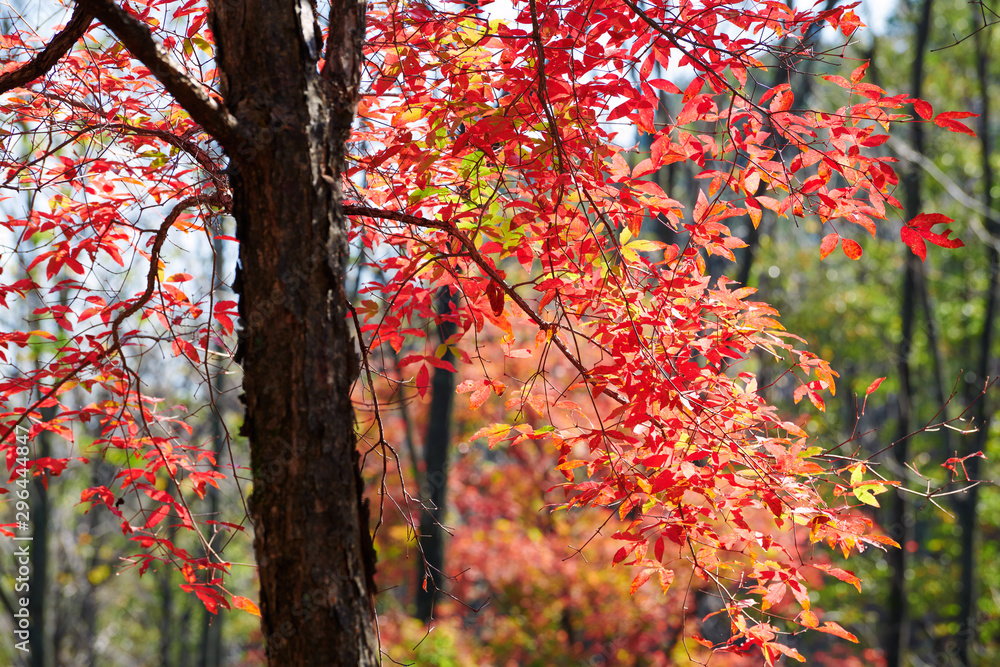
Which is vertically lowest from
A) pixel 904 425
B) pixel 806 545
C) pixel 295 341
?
pixel 806 545

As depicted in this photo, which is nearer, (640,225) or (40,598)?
(640,225)

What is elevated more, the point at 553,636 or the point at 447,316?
the point at 447,316

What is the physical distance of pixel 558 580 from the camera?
866 centimetres

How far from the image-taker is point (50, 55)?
1.91m

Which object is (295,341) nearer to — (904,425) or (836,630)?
(836,630)

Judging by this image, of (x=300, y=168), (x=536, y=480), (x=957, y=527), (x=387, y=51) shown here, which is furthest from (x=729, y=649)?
(x=957, y=527)

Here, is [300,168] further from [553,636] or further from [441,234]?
[553,636]

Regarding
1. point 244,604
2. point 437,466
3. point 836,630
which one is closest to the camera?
point 836,630

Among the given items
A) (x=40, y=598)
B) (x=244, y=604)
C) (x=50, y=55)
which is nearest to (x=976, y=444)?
(x=244, y=604)

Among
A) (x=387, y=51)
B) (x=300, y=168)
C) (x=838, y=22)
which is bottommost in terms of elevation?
(x=300, y=168)

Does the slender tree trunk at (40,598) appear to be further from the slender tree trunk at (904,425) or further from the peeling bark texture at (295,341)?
the slender tree trunk at (904,425)

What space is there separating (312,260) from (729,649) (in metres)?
1.86

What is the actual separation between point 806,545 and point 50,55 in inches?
457

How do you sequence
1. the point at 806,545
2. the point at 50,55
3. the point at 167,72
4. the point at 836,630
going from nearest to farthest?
the point at 167,72
the point at 50,55
the point at 836,630
the point at 806,545
